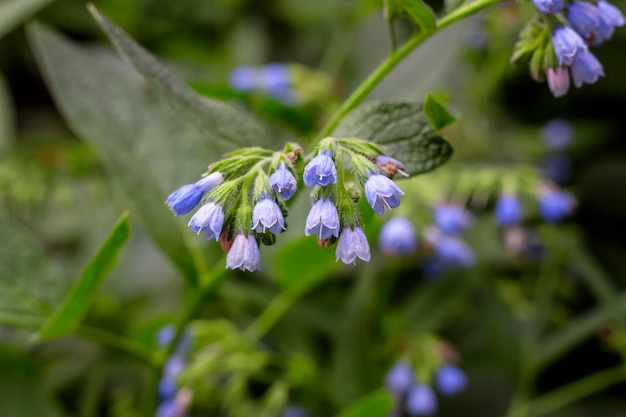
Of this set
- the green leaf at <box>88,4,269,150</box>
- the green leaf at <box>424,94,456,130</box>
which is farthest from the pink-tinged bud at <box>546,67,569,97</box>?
the green leaf at <box>88,4,269,150</box>

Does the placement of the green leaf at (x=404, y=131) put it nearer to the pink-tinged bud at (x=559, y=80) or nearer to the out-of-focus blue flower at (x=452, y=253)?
the pink-tinged bud at (x=559, y=80)

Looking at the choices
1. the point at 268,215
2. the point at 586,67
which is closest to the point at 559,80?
the point at 586,67

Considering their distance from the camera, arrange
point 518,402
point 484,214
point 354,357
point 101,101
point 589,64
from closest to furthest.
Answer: point 589,64, point 101,101, point 354,357, point 518,402, point 484,214

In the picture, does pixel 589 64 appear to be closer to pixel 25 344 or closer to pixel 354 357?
pixel 354 357

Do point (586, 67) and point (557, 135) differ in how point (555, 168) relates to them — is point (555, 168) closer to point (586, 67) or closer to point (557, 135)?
point (557, 135)

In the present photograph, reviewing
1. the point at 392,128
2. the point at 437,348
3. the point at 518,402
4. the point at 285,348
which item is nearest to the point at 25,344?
the point at 285,348

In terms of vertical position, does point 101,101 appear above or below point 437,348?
above

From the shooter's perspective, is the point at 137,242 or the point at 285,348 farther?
the point at 137,242

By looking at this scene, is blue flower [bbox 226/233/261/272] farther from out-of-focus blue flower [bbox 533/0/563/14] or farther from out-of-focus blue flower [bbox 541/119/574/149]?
out-of-focus blue flower [bbox 541/119/574/149]
